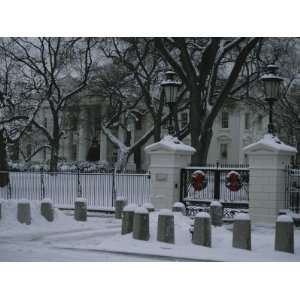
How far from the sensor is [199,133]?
19094 millimetres

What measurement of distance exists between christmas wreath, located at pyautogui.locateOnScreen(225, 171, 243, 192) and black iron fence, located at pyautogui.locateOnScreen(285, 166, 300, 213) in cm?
100

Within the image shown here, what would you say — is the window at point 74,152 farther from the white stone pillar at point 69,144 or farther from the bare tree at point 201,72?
the bare tree at point 201,72

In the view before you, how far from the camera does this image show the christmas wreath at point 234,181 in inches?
495

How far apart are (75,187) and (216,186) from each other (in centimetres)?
702

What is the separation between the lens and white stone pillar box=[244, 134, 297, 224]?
12.1 metres

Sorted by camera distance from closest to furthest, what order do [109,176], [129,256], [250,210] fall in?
1. [129,256]
2. [250,210]
3. [109,176]

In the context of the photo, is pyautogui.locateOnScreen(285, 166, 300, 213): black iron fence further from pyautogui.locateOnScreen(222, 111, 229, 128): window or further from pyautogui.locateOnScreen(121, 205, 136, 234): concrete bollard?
pyautogui.locateOnScreen(222, 111, 229, 128): window

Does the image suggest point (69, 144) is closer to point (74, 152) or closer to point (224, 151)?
point (74, 152)

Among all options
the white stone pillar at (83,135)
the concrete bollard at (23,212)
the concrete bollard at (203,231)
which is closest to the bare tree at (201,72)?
the white stone pillar at (83,135)

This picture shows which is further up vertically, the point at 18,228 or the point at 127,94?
the point at 127,94

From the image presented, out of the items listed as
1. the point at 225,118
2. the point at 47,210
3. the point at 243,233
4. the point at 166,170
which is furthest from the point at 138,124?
the point at 243,233

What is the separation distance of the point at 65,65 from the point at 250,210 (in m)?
13.8
